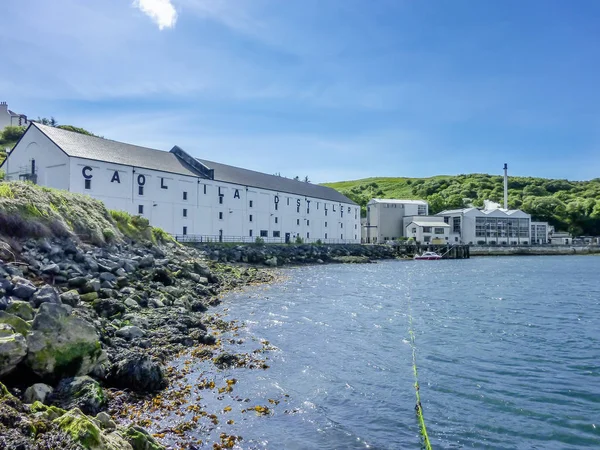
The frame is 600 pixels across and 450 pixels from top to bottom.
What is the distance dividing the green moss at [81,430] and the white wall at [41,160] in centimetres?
3982

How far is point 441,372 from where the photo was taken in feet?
37.3

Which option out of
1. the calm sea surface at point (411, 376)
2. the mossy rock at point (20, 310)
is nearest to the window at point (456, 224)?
the calm sea surface at point (411, 376)

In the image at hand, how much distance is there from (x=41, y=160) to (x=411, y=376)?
43.7m

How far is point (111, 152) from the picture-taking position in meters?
45.4

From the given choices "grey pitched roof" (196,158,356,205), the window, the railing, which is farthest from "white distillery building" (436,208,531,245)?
the railing

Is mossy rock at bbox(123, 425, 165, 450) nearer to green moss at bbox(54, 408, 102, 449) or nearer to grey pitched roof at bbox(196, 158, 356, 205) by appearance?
green moss at bbox(54, 408, 102, 449)

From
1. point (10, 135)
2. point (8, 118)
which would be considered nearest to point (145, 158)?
point (10, 135)

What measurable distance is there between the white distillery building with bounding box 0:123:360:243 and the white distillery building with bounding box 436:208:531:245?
1518 inches

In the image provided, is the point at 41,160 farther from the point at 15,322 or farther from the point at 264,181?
the point at 15,322

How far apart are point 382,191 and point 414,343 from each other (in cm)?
16507

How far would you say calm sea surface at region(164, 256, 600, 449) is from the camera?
7.95 meters

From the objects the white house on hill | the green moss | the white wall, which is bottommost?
the green moss

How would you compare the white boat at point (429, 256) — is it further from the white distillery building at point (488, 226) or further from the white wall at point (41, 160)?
the white wall at point (41, 160)

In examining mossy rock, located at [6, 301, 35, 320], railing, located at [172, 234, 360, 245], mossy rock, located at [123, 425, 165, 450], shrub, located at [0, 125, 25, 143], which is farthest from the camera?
shrub, located at [0, 125, 25, 143]
